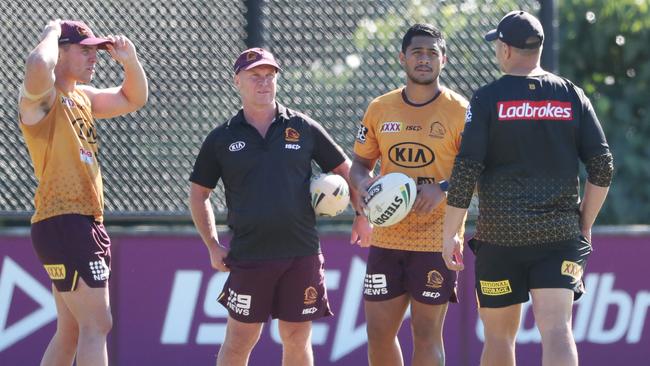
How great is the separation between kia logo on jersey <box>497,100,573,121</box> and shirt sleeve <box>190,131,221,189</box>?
1.68 meters

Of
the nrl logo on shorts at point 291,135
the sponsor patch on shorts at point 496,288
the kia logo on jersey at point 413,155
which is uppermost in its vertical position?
the kia logo on jersey at point 413,155

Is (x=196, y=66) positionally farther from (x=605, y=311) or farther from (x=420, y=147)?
(x=605, y=311)

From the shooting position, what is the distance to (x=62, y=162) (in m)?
6.69

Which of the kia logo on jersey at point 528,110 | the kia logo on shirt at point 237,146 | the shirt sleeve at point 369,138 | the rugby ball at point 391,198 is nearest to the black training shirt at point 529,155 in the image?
the kia logo on jersey at point 528,110

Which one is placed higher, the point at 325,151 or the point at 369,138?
the point at 369,138

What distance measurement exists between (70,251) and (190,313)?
1.97 m

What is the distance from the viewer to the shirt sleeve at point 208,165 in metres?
6.89

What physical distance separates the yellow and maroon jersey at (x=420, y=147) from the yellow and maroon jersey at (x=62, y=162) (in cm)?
165

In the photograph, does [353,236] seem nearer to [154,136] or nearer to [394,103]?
[394,103]

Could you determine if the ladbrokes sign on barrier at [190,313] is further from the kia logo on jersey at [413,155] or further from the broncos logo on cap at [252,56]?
the broncos logo on cap at [252,56]

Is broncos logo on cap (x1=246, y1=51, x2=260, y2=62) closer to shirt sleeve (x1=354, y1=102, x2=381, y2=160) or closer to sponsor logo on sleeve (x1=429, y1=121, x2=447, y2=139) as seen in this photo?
shirt sleeve (x1=354, y1=102, x2=381, y2=160)

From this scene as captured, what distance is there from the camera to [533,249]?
6.25 meters

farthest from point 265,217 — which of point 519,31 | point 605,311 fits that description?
point 605,311

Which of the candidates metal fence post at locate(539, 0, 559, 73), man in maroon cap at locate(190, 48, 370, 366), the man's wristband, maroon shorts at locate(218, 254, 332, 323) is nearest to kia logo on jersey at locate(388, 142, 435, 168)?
the man's wristband
